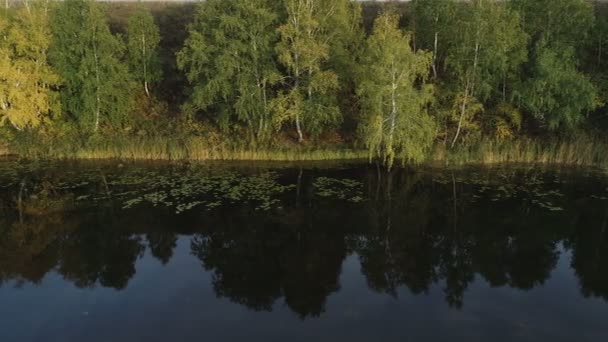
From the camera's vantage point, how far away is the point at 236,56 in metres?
34.7

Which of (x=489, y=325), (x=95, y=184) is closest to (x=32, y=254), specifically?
(x=95, y=184)

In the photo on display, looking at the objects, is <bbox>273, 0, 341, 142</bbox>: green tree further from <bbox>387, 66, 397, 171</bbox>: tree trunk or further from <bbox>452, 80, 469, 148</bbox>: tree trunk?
<bbox>452, 80, 469, 148</bbox>: tree trunk

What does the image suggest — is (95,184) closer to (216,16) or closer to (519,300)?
(216,16)

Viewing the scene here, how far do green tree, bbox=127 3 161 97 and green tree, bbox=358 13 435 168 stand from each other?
20.8 meters

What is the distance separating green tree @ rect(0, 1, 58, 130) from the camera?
3528 centimetres

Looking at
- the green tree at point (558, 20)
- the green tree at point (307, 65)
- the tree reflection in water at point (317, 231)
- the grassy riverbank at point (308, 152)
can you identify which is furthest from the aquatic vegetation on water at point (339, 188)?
the green tree at point (558, 20)

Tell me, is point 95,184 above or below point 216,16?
below

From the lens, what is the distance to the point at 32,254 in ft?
65.4

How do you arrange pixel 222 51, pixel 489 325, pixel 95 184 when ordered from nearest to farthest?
pixel 489 325, pixel 95 184, pixel 222 51

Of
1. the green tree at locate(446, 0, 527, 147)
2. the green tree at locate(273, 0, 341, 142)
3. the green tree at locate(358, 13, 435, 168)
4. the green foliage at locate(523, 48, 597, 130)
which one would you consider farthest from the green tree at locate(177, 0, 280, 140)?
the green foliage at locate(523, 48, 597, 130)

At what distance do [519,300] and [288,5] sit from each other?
25485mm

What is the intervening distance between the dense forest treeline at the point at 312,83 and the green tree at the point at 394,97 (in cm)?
14

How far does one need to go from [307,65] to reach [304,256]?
17.6 m

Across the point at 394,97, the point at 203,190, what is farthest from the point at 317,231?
the point at 394,97
